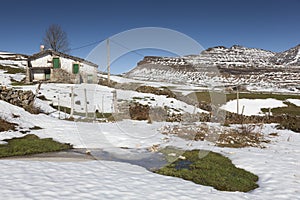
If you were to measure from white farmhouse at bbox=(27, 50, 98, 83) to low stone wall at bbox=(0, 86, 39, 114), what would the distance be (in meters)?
25.1

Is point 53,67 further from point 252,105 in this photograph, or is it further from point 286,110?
point 286,110

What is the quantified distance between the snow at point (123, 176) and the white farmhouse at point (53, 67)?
31.9 m

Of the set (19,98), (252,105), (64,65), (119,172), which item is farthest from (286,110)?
(64,65)

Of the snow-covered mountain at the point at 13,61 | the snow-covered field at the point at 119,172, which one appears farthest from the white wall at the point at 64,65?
the snow-covered field at the point at 119,172

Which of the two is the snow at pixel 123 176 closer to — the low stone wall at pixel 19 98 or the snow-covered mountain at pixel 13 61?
the low stone wall at pixel 19 98

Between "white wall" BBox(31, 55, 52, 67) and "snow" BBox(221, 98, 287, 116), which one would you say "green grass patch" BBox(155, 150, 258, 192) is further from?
"white wall" BBox(31, 55, 52, 67)

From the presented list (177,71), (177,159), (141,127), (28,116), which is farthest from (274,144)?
(177,71)

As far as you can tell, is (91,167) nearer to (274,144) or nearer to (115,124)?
(115,124)

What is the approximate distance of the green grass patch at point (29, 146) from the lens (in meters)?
10.3

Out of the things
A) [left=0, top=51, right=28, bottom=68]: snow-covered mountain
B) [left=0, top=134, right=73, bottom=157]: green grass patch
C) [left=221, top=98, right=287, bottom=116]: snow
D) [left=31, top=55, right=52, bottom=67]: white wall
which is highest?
[left=0, top=51, right=28, bottom=68]: snow-covered mountain

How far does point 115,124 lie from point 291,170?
12305 mm

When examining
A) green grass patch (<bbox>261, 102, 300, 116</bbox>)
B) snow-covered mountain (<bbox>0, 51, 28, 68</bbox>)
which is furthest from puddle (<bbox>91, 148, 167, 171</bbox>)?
snow-covered mountain (<bbox>0, 51, 28, 68</bbox>)

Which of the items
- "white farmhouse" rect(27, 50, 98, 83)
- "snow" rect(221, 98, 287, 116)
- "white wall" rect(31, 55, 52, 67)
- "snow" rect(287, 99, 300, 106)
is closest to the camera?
"snow" rect(221, 98, 287, 116)

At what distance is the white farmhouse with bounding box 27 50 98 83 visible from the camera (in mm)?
42938
